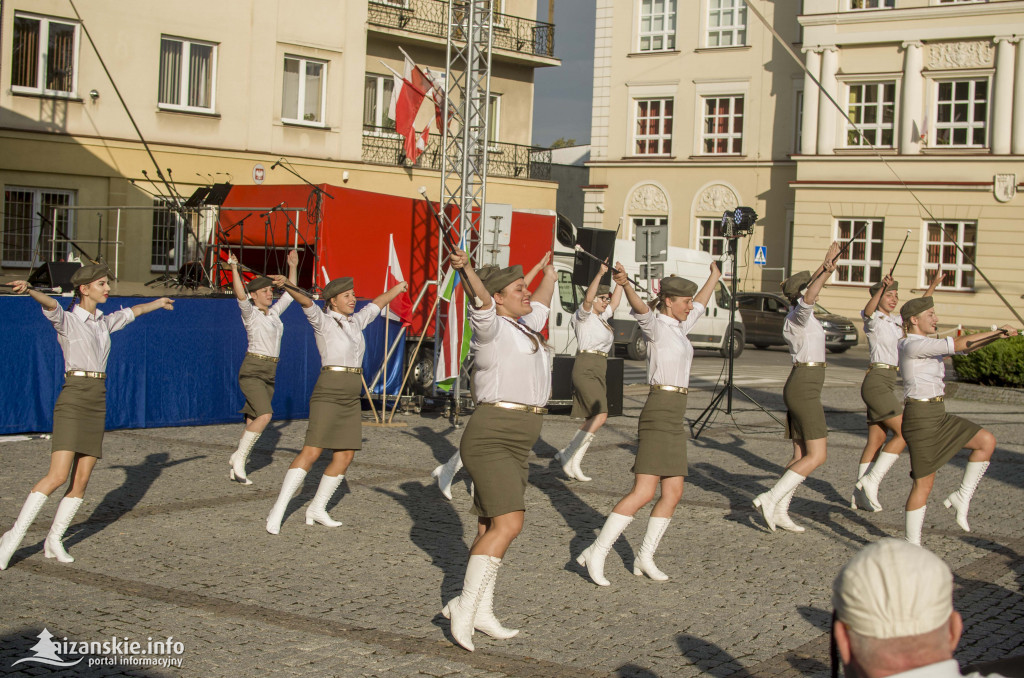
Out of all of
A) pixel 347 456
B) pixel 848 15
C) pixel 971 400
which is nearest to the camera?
pixel 347 456

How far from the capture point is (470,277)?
532 cm

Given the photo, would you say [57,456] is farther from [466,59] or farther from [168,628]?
[466,59]

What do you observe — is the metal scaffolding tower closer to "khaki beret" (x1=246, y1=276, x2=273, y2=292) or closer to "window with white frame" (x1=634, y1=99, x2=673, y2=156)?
"khaki beret" (x1=246, y1=276, x2=273, y2=292)

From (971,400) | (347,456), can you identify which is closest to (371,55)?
(971,400)

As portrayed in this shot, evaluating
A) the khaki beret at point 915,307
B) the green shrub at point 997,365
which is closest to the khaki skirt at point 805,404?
the khaki beret at point 915,307

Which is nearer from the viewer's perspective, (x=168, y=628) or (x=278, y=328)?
(x=168, y=628)

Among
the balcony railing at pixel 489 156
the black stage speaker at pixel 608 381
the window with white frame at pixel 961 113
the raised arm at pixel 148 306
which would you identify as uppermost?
the window with white frame at pixel 961 113

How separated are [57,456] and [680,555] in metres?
4.23

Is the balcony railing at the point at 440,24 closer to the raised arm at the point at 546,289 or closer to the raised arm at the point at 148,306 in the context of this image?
the raised arm at the point at 148,306

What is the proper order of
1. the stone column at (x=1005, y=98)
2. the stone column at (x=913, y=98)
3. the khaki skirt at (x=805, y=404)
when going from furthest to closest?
the stone column at (x=913, y=98), the stone column at (x=1005, y=98), the khaki skirt at (x=805, y=404)

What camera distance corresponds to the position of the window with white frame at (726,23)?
38.2 meters

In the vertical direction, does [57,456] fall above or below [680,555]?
above

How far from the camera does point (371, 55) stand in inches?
1147

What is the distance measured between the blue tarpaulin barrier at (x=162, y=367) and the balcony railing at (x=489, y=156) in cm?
1487
